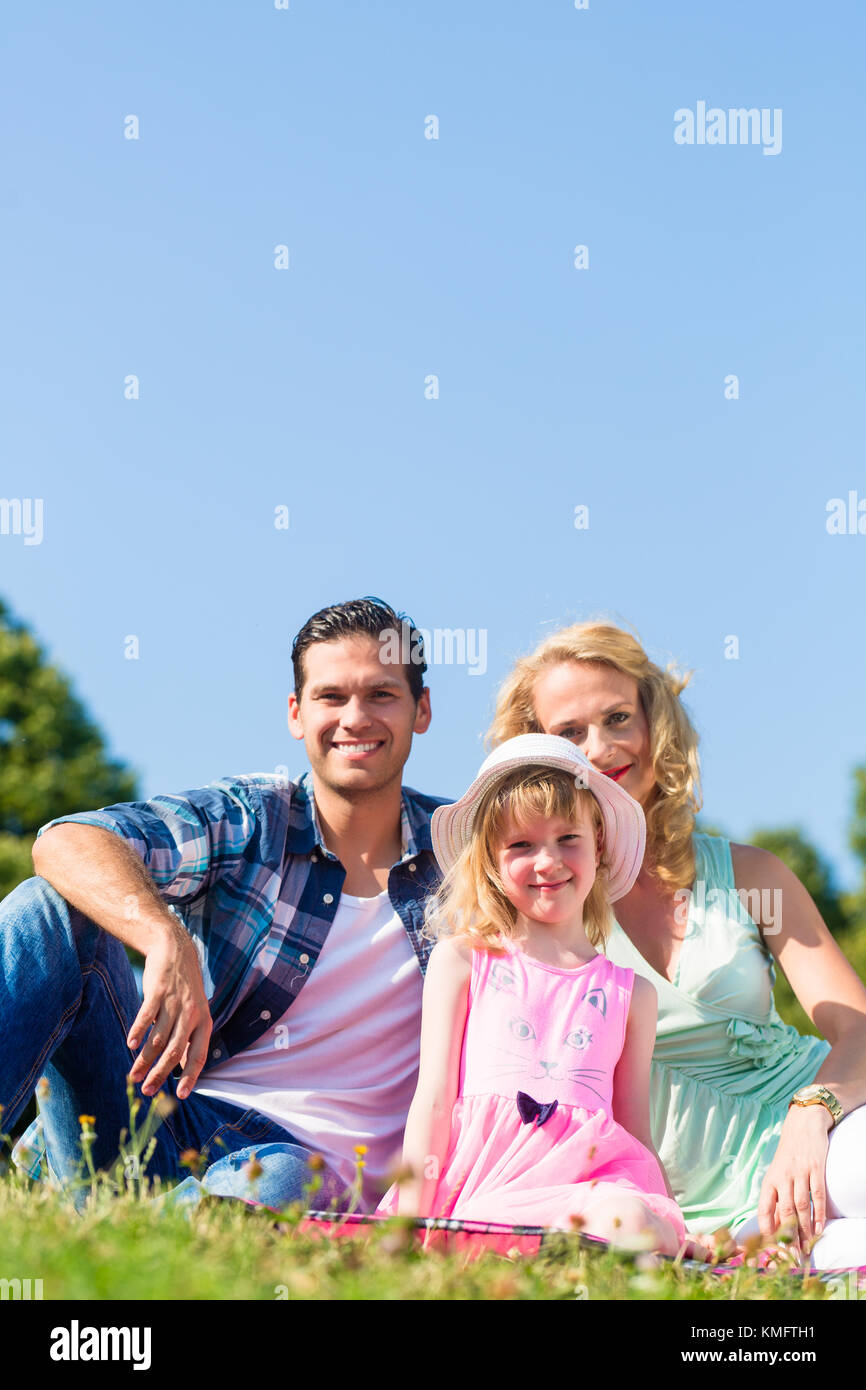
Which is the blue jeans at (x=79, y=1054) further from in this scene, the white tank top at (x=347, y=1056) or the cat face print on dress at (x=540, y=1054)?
the cat face print on dress at (x=540, y=1054)

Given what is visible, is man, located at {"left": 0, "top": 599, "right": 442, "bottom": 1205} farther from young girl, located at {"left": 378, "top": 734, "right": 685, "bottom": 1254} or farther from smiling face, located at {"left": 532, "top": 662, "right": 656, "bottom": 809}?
smiling face, located at {"left": 532, "top": 662, "right": 656, "bottom": 809}

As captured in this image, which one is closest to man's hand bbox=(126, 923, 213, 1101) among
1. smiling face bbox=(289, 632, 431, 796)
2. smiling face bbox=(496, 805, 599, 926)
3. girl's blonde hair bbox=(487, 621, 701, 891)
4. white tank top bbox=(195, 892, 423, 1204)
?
white tank top bbox=(195, 892, 423, 1204)

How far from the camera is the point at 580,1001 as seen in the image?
3904 mm

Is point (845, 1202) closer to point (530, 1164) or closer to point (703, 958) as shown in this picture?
point (530, 1164)

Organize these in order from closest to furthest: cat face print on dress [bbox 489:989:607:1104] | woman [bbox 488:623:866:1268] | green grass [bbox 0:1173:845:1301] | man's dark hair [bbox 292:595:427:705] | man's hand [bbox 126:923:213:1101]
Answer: green grass [bbox 0:1173:845:1301]
man's hand [bbox 126:923:213:1101]
cat face print on dress [bbox 489:989:607:1104]
woman [bbox 488:623:866:1268]
man's dark hair [bbox 292:595:427:705]

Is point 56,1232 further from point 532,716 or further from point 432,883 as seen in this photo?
point 532,716

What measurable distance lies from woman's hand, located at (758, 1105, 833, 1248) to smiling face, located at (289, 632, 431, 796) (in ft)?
6.44

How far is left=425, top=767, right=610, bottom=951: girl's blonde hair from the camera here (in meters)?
4.07

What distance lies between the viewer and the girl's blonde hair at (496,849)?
4.07m

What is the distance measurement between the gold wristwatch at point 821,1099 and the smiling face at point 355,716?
1890mm

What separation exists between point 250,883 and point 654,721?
1.70 metres

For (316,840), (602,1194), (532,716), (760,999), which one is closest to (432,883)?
(316,840)

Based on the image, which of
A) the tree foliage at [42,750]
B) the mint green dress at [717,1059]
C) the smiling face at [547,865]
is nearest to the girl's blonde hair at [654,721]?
the mint green dress at [717,1059]
